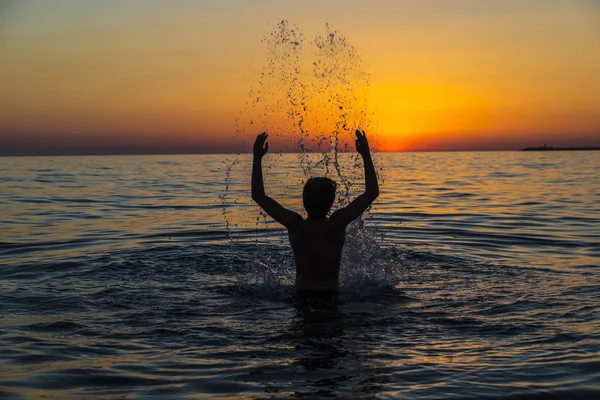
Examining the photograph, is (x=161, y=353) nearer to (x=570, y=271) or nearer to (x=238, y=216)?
(x=570, y=271)

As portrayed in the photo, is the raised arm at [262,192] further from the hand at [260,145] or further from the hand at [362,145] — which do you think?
the hand at [362,145]

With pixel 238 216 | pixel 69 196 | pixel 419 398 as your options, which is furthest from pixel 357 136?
pixel 69 196

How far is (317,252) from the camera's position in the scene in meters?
7.75

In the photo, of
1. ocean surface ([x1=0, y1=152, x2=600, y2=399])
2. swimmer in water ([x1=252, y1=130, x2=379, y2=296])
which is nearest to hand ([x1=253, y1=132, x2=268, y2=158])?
swimmer in water ([x1=252, y1=130, x2=379, y2=296])

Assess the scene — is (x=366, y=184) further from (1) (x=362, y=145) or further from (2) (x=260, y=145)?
(2) (x=260, y=145)

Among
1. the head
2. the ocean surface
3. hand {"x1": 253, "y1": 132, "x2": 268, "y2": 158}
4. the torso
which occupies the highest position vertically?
hand {"x1": 253, "y1": 132, "x2": 268, "y2": 158}

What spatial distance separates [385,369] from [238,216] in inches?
592

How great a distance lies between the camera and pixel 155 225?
17.6 m

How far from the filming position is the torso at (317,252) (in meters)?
7.66

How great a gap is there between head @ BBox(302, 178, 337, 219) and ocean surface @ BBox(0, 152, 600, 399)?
51.8 inches

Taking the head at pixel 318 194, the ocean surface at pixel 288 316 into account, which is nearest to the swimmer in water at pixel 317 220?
the head at pixel 318 194

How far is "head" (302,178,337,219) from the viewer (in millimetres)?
7445

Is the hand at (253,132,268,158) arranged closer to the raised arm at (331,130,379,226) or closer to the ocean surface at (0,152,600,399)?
the raised arm at (331,130,379,226)

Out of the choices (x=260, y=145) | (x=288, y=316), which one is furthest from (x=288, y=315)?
(x=260, y=145)
